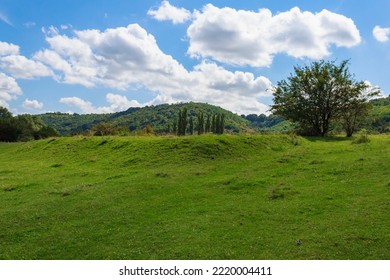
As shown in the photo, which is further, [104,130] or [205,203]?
[104,130]

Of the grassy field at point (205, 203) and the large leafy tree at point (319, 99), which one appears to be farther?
the large leafy tree at point (319, 99)

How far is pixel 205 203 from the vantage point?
65.6 ft

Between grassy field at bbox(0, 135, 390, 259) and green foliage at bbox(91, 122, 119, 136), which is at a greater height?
green foliage at bbox(91, 122, 119, 136)

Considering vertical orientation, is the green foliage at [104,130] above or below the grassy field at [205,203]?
above

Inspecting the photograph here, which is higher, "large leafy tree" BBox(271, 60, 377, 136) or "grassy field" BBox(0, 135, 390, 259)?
"large leafy tree" BBox(271, 60, 377, 136)

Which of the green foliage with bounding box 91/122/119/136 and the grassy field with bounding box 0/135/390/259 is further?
the green foliage with bounding box 91/122/119/136

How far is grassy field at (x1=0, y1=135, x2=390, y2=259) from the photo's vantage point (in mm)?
14203

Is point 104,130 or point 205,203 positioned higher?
point 104,130

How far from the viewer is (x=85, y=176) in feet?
96.4

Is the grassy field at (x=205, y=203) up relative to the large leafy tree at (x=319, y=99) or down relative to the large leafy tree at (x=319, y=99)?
down

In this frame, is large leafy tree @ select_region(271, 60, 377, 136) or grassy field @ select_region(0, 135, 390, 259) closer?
grassy field @ select_region(0, 135, 390, 259)

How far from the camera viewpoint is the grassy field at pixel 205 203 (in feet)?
46.6
